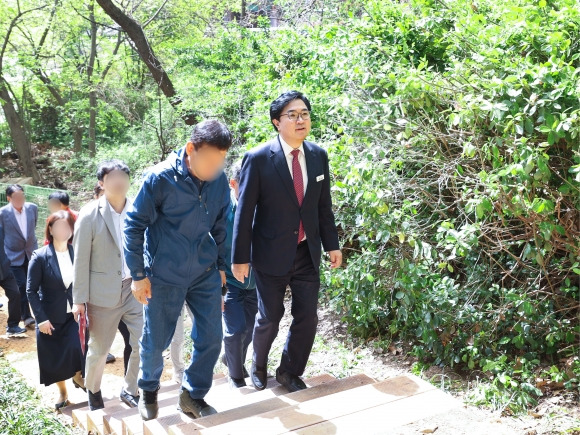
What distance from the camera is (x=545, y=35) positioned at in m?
4.76

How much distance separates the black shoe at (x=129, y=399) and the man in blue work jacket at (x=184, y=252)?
4.87 feet

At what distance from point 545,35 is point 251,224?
2516 mm

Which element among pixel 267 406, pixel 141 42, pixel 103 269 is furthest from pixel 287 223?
pixel 141 42

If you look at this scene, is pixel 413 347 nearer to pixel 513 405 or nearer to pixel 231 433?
pixel 513 405

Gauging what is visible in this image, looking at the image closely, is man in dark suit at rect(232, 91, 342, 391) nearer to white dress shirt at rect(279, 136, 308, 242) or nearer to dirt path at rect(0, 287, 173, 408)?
white dress shirt at rect(279, 136, 308, 242)

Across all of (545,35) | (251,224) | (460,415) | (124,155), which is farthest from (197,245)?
(124,155)

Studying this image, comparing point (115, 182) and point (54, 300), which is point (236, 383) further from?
point (54, 300)

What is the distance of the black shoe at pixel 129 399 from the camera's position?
581cm

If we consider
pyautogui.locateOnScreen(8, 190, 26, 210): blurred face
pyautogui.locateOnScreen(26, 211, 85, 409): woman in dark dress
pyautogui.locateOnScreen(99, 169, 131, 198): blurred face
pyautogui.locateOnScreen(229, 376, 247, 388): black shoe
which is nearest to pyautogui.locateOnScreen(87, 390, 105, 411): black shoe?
pyautogui.locateOnScreen(26, 211, 85, 409): woman in dark dress

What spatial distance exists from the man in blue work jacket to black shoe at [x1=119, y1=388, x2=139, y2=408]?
4.87 feet

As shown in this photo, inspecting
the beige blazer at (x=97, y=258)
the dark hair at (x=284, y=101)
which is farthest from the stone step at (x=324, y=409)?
the beige blazer at (x=97, y=258)

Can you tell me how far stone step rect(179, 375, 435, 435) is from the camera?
367 centimetres

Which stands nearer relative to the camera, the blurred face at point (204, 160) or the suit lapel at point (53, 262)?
the blurred face at point (204, 160)

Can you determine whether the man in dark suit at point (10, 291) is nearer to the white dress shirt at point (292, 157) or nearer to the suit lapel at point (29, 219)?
the suit lapel at point (29, 219)
